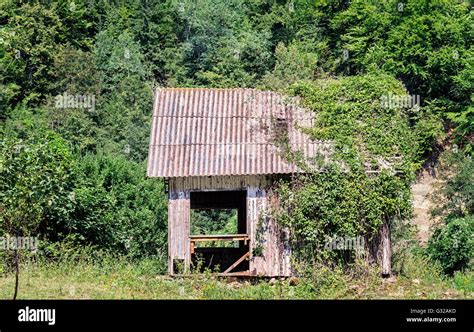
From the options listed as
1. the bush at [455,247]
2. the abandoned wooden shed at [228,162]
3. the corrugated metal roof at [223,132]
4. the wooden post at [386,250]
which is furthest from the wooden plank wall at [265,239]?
the bush at [455,247]

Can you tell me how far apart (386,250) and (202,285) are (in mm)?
4867

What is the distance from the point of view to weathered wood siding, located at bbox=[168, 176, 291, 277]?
782 inches

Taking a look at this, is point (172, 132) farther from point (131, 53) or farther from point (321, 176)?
point (131, 53)

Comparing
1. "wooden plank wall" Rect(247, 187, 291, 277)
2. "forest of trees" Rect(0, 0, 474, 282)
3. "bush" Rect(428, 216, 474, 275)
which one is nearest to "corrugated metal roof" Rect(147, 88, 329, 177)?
"forest of trees" Rect(0, 0, 474, 282)

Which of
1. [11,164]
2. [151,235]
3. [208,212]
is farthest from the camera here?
[208,212]

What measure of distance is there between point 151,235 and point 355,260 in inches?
477

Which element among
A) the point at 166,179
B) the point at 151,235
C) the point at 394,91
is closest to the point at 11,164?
the point at 166,179

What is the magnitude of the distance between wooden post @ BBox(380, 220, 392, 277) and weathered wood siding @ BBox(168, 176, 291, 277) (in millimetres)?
2275

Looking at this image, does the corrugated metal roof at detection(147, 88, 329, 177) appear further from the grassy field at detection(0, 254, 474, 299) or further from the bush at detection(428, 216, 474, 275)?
the bush at detection(428, 216, 474, 275)

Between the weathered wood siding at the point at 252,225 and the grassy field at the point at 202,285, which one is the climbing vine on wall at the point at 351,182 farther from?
the grassy field at the point at 202,285

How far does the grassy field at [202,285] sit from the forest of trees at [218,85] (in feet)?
4.33

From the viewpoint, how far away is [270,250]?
1995 cm

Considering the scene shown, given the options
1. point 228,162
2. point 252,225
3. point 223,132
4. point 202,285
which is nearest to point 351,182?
point 252,225

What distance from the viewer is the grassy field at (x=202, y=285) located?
16500 millimetres
